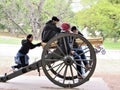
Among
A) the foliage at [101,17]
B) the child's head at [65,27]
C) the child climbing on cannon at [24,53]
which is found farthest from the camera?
the foliage at [101,17]

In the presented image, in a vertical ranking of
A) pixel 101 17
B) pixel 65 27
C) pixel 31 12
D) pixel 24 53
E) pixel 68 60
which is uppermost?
pixel 31 12

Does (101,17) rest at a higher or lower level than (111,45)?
higher

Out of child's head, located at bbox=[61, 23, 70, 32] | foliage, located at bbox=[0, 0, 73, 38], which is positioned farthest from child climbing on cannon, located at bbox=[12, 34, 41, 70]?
foliage, located at bbox=[0, 0, 73, 38]

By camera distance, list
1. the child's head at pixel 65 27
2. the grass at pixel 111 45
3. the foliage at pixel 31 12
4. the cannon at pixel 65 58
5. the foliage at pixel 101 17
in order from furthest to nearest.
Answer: the foliage at pixel 31 12
the foliage at pixel 101 17
the grass at pixel 111 45
the child's head at pixel 65 27
the cannon at pixel 65 58

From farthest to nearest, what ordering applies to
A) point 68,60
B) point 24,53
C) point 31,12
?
point 31,12 < point 24,53 < point 68,60

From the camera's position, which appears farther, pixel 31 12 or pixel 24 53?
pixel 31 12

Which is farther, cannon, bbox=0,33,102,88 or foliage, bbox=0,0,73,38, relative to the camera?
foliage, bbox=0,0,73,38

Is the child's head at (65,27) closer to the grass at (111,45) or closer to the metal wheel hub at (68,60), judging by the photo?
the metal wheel hub at (68,60)

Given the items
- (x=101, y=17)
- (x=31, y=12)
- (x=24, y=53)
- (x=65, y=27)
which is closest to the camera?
(x=65, y=27)

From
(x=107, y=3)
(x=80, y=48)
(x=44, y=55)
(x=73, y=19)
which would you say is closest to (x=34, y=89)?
(x=44, y=55)

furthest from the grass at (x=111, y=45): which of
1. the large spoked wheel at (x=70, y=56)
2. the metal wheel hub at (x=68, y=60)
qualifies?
the metal wheel hub at (x=68, y=60)

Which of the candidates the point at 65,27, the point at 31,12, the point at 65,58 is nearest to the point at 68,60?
the point at 65,58

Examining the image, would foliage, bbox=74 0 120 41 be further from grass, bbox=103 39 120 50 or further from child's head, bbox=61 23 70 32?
child's head, bbox=61 23 70 32

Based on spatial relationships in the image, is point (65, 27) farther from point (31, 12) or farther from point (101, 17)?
point (31, 12)
